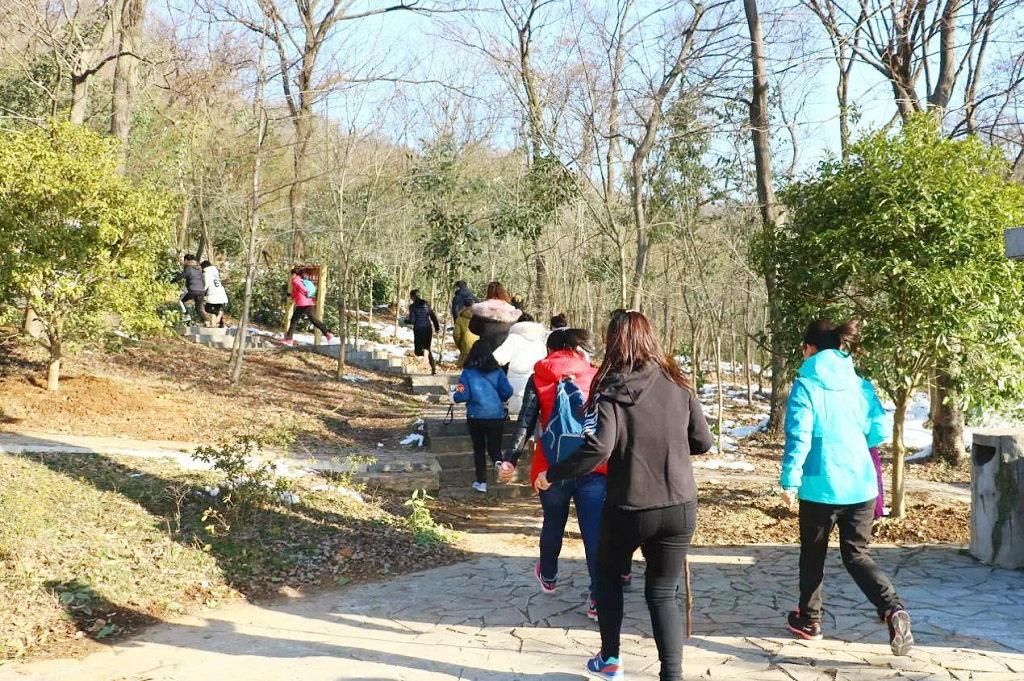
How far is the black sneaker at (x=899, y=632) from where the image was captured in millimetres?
4234

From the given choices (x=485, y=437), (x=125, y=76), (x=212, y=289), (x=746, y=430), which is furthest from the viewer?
(x=212, y=289)

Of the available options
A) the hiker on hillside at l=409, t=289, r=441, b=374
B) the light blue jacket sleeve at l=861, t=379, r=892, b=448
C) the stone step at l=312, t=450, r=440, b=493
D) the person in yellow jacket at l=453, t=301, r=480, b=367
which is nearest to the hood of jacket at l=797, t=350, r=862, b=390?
the light blue jacket sleeve at l=861, t=379, r=892, b=448

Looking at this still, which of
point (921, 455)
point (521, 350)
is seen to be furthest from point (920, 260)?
point (921, 455)

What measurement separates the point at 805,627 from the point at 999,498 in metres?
2.23

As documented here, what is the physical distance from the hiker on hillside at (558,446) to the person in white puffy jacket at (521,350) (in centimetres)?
289

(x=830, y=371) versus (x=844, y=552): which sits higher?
(x=830, y=371)

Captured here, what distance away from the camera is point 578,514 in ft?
16.3

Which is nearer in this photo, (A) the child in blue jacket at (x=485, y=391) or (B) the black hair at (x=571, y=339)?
(B) the black hair at (x=571, y=339)

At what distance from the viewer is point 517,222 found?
18.3 metres

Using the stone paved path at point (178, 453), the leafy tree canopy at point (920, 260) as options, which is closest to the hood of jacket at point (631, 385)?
the leafy tree canopy at point (920, 260)

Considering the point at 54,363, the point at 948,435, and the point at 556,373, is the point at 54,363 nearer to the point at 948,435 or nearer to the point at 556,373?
the point at 556,373

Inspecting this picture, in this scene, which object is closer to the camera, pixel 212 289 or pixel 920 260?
pixel 920 260

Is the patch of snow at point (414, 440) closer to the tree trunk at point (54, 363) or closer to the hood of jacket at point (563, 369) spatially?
the tree trunk at point (54, 363)

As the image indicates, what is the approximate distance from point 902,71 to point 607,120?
4269 mm
